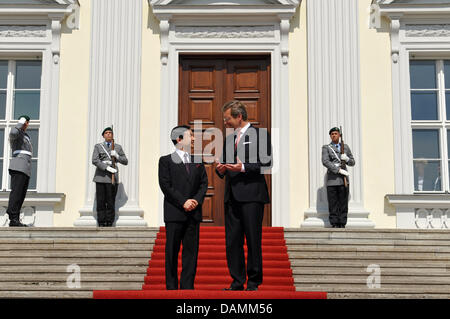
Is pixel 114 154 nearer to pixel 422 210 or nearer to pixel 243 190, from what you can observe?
pixel 243 190

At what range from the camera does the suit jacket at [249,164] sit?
6336mm

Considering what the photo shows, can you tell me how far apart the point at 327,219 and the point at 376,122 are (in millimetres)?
1867

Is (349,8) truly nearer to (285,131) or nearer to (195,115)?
(285,131)

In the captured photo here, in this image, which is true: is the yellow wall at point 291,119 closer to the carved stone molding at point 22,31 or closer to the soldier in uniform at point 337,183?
the carved stone molding at point 22,31

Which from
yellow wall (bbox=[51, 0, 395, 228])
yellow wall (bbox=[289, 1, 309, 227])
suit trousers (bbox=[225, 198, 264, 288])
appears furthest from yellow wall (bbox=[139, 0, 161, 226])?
suit trousers (bbox=[225, 198, 264, 288])

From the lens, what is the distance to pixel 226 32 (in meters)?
11.5

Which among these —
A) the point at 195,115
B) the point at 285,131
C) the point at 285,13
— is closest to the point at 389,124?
the point at 285,131

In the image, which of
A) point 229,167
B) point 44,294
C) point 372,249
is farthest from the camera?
point 372,249

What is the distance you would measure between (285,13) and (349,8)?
1.12 metres

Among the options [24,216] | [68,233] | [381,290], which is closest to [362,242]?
[381,290]

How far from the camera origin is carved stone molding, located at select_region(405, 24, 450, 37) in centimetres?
1135

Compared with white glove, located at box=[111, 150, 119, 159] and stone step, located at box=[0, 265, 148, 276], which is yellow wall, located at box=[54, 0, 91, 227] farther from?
stone step, located at box=[0, 265, 148, 276]

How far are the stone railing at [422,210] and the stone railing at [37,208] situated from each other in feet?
18.0

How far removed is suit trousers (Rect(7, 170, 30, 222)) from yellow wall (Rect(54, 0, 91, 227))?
1.40 metres
